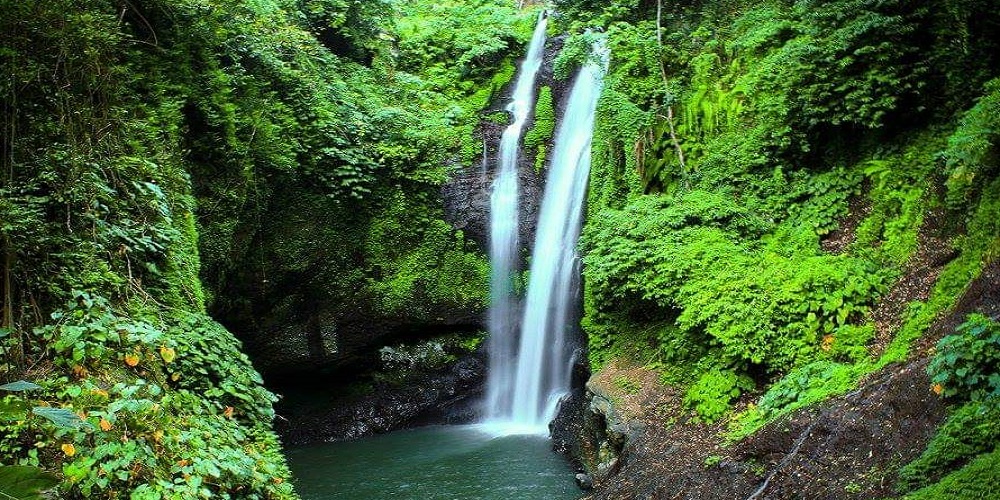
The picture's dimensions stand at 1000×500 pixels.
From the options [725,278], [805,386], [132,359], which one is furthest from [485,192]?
[132,359]

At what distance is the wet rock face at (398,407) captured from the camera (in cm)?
1195

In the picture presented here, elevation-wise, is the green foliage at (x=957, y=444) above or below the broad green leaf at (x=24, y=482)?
below

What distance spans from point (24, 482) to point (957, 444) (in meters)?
4.47

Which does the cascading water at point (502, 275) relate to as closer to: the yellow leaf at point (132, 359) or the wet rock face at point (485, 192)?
the wet rock face at point (485, 192)

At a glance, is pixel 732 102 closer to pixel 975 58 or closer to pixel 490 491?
pixel 975 58

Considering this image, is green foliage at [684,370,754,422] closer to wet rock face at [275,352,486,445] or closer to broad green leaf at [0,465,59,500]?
broad green leaf at [0,465,59,500]

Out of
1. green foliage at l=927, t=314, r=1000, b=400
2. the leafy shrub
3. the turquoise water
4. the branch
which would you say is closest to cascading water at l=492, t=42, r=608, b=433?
the turquoise water

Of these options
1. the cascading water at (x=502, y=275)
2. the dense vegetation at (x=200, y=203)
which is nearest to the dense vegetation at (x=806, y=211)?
the cascading water at (x=502, y=275)

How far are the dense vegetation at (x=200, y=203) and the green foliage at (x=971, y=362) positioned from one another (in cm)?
457

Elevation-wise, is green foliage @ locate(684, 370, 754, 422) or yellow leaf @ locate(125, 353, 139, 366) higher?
yellow leaf @ locate(125, 353, 139, 366)

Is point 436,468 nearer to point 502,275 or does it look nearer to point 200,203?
point 502,275

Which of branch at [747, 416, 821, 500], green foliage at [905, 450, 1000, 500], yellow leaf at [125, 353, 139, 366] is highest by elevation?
yellow leaf at [125, 353, 139, 366]

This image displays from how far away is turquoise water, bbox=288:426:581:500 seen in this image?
7961 millimetres

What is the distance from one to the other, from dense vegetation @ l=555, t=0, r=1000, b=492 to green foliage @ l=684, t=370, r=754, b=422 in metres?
0.02
